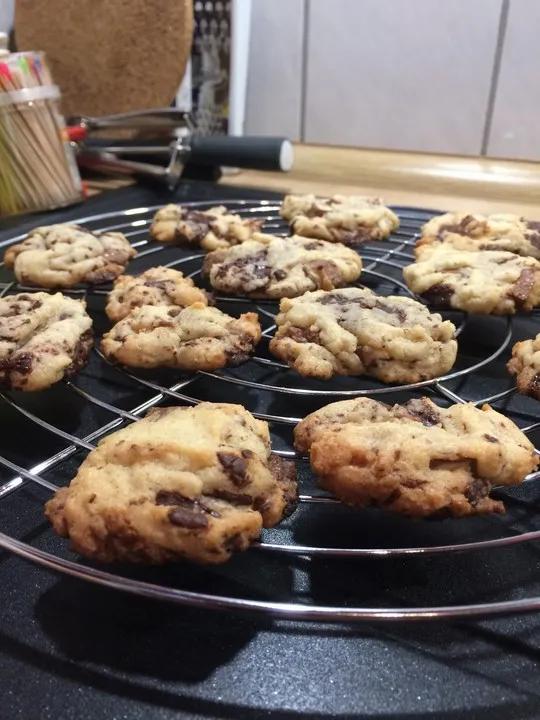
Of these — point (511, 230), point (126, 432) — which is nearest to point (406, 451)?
point (126, 432)

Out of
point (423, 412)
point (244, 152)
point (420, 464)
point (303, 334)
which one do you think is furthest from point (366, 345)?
point (244, 152)

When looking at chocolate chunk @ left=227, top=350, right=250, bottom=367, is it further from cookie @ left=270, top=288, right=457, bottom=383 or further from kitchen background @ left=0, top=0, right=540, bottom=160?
kitchen background @ left=0, top=0, right=540, bottom=160

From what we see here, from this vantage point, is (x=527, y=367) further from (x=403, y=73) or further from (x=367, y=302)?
(x=403, y=73)

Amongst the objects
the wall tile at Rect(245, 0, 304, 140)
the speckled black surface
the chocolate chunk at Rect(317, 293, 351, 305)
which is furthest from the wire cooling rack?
the wall tile at Rect(245, 0, 304, 140)

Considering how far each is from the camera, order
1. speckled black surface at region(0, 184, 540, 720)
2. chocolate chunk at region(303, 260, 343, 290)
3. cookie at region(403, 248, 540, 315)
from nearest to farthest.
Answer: speckled black surface at region(0, 184, 540, 720)
cookie at region(403, 248, 540, 315)
chocolate chunk at region(303, 260, 343, 290)

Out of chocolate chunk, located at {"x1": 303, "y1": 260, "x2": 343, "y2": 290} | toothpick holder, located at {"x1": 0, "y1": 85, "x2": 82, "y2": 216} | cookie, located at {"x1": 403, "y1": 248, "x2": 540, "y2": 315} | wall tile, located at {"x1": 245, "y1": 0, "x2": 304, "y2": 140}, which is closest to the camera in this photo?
cookie, located at {"x1": 403, "y1": 248, "x2": 540, "y2": 315}

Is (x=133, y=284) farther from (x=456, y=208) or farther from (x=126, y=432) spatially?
(x=456, y=208)

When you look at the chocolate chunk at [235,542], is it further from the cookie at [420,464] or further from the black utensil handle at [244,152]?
the black utensil handle at [244,152]
